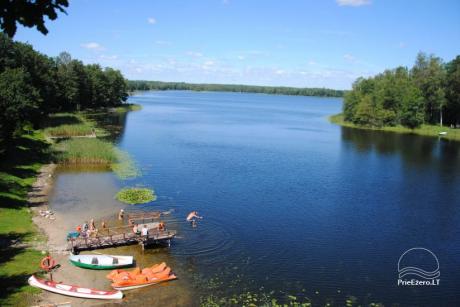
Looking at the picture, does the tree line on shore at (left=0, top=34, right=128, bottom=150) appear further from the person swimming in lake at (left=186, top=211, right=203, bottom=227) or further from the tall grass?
the person swimming in lake at (left=186, top=211, right=203, bottom=227)

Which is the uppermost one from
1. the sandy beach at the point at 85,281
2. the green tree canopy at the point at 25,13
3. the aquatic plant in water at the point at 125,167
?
the green tree canopy at the point at 25,13

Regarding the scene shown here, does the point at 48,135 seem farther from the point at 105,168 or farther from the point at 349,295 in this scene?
the point at 349,295

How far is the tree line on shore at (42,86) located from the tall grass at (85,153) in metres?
7.98

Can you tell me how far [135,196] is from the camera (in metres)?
49.6

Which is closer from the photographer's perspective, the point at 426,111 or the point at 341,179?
the point at 341,179

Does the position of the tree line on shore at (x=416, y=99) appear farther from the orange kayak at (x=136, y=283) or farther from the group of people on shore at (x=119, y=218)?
the orange kayak at (x=136, y=283)

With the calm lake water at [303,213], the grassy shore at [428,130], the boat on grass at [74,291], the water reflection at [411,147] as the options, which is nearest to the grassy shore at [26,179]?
the boat on grass at [74,291]

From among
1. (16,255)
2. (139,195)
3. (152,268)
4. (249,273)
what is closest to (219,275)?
(249,273)

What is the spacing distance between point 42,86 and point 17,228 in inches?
2857

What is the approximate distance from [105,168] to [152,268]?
36740 mm

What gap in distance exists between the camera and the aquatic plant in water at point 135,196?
48.6 metres

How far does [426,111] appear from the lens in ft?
476

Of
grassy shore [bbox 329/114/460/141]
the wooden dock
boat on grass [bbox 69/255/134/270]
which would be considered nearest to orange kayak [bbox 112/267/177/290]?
boat on grass [bbox 69/255/134/270]

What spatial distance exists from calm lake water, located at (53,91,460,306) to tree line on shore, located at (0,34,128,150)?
43.7ft
